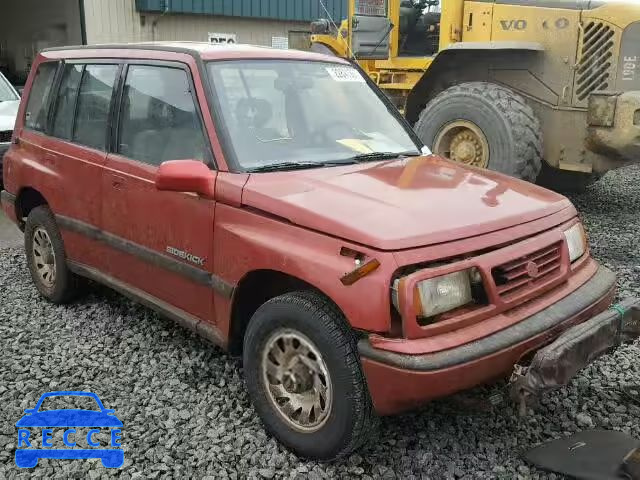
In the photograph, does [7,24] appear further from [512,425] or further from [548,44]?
[512,425]

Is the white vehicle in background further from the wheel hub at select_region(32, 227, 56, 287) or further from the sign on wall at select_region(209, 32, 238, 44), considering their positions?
the sign on wall at select_region(209, 32, 238, 44)

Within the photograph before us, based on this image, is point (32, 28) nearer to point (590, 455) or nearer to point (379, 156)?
point (379, 156)

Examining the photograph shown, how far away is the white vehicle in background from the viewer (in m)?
7.74

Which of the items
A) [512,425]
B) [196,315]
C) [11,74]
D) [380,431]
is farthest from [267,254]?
[11,74]

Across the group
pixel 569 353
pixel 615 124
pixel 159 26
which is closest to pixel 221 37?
pixel 159 26

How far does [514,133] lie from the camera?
6.46 m

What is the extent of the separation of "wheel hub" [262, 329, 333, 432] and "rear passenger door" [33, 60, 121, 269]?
65.1 inches

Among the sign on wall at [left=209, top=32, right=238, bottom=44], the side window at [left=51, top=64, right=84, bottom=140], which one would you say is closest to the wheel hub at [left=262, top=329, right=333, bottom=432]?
the side window at [left=51, top=64, right=84, bottom=140]

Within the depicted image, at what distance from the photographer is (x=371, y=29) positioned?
8.51 m

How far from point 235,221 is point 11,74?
51.0 ft

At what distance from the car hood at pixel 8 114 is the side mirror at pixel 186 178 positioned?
5248 mm

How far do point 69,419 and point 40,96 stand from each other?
2.57 metres

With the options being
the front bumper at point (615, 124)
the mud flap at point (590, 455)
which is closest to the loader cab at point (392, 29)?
the front bumper at point (615, 124)

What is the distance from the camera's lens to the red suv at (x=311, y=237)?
8.14 ft
